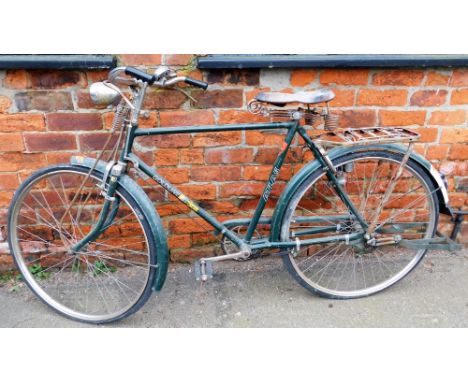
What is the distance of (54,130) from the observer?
2.20 m

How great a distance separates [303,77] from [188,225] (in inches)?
45.8

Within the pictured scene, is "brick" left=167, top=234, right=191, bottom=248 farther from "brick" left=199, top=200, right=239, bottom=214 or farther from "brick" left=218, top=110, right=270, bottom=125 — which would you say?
"brick" left=218, top=110, right=270, bottom=125

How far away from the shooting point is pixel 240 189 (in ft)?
7.99

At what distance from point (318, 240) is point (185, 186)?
2.86ft

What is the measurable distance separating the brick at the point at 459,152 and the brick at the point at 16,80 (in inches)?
102

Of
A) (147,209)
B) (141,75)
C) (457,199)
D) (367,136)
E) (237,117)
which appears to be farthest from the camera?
(457,199)

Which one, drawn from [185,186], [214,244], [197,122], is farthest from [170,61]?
[214,244]

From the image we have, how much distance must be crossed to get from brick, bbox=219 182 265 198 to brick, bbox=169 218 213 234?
0.23 metres

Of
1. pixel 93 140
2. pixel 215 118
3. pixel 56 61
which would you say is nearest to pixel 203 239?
pixel 215 118

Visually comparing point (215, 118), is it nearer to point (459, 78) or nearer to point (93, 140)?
point (93, 140)

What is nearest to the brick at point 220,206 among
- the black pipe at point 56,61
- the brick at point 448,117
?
the black pipe at point 56,61

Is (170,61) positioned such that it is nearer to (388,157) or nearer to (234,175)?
(234,175)

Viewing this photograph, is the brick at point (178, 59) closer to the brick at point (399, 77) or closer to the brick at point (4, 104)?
the brick at point (4, 104)

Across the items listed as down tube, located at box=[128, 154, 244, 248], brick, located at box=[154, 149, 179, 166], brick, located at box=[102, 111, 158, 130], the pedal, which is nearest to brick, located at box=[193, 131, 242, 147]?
brick, located at box=[154, 149, 179, 166]
